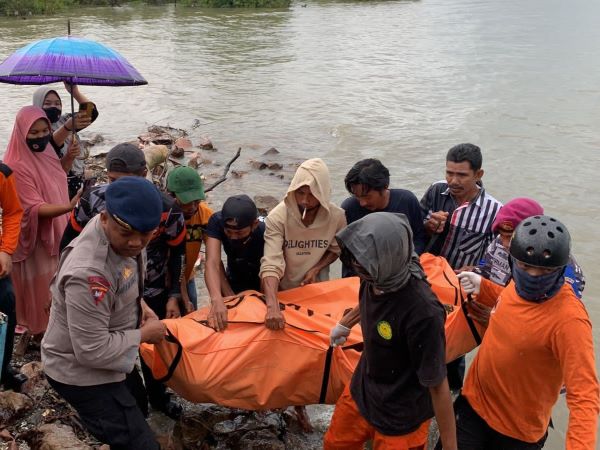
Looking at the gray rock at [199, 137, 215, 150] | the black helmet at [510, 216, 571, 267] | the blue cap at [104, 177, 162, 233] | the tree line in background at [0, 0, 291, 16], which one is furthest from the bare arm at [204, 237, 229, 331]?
the tree line in background at [0, 0, 291, 16]

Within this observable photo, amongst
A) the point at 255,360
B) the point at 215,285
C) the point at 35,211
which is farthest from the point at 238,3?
the point at 255,360

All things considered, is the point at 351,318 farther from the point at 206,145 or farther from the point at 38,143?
the point at 206,145

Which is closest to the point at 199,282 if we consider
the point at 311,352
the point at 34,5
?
the point at 311,352

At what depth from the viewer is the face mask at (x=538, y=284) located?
8.34 ft

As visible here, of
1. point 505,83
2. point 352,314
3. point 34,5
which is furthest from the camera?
point 34,5

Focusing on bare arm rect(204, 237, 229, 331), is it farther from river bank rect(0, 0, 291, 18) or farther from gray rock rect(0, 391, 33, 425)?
river bank rect(0, 0, 291, 18)

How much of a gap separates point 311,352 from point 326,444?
0.51 metres

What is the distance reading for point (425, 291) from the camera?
8.13 ft

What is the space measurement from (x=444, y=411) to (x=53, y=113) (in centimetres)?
411

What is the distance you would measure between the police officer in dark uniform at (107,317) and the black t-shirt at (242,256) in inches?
35.9

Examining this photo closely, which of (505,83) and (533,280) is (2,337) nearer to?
(533,280)

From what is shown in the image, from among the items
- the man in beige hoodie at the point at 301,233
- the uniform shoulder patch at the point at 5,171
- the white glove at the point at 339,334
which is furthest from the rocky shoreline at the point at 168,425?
the uniform shoulder patch at the point at 5,171

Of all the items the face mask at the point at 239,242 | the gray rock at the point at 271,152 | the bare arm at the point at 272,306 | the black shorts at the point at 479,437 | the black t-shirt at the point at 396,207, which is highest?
the black t-shirt at the point at 396,207

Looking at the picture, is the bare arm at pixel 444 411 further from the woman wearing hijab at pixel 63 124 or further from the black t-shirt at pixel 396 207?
the woman wearing hijab at pixel 63 124
